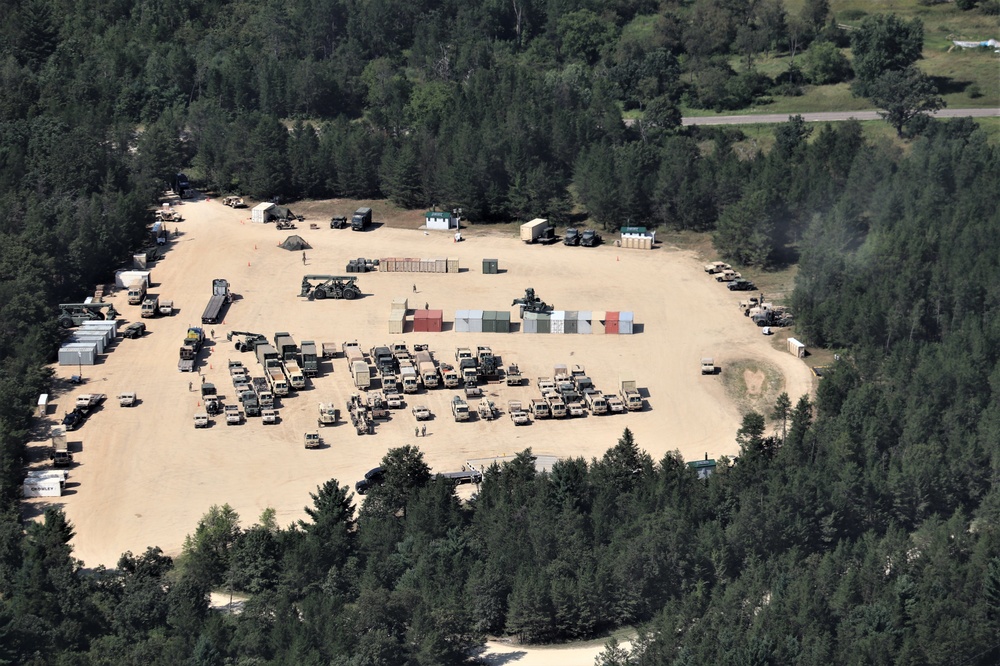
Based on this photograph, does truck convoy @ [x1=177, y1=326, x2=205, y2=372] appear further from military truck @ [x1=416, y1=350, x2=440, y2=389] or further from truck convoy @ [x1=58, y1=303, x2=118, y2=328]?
military truck @ [x1=416, y1=350, x2=440, y2=389]

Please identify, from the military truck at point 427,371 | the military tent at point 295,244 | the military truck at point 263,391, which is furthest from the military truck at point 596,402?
the military tent at point 295,244

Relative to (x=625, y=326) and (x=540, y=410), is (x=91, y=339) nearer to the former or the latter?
(x=540, y=410)

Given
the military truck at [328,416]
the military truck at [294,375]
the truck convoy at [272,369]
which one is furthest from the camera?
the military truck at [294,375]

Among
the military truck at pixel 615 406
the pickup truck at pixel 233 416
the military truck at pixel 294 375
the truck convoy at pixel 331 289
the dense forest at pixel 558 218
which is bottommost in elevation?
the military truck at pixel 615 406

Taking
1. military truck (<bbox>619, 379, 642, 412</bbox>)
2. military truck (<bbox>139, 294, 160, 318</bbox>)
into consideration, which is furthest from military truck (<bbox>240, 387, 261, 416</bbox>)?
military truck (<bbox>619, 379, 642, 412</bbox>)

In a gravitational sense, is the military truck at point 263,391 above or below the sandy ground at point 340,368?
above

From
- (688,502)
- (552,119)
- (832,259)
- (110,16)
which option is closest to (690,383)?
(832,259)

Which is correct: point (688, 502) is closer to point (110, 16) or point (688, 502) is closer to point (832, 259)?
point (832, 259)

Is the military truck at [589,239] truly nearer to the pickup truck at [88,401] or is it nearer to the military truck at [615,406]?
the military truck at [615,406]
